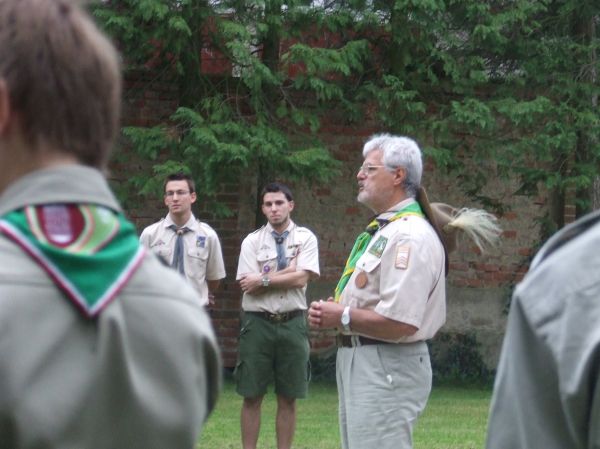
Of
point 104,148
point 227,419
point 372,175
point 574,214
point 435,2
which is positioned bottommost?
point 227,419

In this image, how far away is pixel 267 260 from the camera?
32.0ft

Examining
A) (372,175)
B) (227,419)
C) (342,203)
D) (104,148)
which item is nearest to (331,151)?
(342,203)

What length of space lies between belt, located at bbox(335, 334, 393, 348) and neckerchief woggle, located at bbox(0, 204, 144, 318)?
3808 millimetres

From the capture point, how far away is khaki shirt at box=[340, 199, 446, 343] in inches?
216

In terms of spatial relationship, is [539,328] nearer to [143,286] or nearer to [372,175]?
[143,286]

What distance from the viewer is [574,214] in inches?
595

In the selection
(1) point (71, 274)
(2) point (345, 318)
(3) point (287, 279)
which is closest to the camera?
(1) point (71, 274)

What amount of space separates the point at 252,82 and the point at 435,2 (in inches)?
89.9

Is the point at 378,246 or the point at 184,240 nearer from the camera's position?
the point at 378,246

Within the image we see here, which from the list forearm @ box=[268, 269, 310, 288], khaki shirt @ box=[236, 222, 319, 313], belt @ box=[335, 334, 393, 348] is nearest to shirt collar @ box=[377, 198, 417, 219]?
belt @ box=[335, 334, 393, 348]

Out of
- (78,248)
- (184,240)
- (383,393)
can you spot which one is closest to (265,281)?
(184,240)

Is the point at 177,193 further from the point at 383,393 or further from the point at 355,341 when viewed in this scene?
the point at 383,393

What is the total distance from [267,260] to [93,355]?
7.92m

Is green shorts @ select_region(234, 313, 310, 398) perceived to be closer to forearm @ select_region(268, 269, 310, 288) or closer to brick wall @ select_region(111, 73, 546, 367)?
forearm @ select_region(268, 269, 310, 288)
